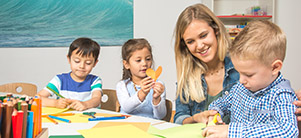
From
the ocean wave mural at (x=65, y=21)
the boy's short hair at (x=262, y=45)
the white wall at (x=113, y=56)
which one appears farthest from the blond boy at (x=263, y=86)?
the ocean wave mural at (x=65, y=21)

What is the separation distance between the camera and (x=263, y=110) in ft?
2.78

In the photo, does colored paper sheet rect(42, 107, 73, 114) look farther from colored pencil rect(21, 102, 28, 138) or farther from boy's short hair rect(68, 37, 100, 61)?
colored pencil rect(21, 102, 28, 138)

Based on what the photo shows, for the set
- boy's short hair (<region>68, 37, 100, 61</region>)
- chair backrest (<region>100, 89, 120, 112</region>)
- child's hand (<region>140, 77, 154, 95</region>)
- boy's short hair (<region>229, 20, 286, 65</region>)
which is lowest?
chair backrest (<region>100, 89, 120, 112</region>)

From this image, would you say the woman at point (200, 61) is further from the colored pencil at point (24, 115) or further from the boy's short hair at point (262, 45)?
the colored pencil at point (24, 115)

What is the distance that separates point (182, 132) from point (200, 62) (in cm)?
60

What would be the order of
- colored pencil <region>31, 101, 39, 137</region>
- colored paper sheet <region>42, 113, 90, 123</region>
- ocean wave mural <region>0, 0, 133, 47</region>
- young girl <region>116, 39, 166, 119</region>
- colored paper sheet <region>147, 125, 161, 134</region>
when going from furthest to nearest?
1. ocean wave mural <region>0, 0, 133, 47</region>
2. young girl <region>116, 39, 166, 119</region>
3. colored paper sheet <region>42, 113, 90, 123</region>
4. colored paper sheet <region>147, 125, 161, 134</region>
5. colored pencil <region>31, 101, 39, 137</region>

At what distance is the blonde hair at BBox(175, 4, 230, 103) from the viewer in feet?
4.21

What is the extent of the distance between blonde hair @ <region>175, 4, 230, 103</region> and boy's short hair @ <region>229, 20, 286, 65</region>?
17.1 inches

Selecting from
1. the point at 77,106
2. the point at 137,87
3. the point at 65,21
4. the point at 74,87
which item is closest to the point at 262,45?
the point at 77,106

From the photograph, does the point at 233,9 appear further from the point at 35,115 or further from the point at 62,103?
the point at 35,115

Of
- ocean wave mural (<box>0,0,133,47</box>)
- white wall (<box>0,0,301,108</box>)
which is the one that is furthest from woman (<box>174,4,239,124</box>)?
ocean wave mural (<box>0,0,133,47</box>)

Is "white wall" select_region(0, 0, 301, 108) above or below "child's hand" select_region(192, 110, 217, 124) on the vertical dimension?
above

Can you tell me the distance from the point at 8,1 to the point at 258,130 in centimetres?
400

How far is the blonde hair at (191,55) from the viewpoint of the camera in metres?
1.28
